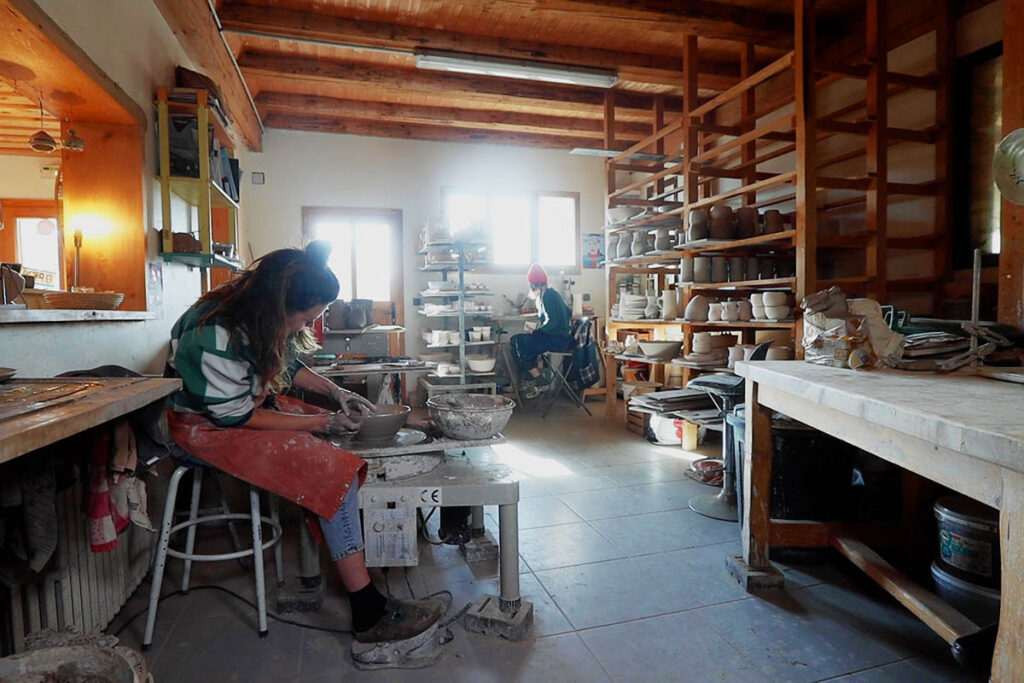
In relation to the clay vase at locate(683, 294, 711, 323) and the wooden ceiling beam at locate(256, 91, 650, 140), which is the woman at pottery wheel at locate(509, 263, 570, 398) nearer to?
the clay vase at locate(683, 294, 711, 323)

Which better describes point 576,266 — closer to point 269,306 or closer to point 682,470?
point 682,470

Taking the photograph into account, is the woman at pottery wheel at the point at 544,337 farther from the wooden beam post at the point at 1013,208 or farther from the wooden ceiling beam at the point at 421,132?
the wooden beam post at the point at 1013,208

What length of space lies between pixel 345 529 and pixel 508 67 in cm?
400

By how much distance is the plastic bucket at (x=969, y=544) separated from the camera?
1.72 meters

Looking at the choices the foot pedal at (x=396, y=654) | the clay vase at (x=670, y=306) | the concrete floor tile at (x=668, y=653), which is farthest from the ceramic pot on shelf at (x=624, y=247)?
the foot pedal at (x=396, y=654)

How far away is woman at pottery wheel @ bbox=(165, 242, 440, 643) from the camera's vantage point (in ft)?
5.62

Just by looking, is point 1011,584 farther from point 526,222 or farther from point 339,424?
point 526,222

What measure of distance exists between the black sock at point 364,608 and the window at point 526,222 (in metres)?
5.45

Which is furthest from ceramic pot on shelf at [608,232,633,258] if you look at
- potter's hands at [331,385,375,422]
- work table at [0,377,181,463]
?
work table at [0,377,181,463]

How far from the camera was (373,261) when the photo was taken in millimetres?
6699

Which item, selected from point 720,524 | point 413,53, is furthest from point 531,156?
point 720,524

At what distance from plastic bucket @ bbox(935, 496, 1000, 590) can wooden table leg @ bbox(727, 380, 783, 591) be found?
21.3 inches

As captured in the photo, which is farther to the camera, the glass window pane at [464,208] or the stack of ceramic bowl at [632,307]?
the glass window pane at [464,208]

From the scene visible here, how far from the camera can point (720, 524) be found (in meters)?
2.79
